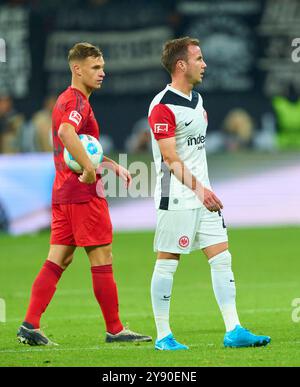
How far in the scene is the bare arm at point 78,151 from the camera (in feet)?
30.6

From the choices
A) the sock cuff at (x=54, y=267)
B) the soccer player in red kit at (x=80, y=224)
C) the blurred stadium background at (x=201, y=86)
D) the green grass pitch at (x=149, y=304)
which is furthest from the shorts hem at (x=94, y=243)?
the blurred stadium background at (x=201, y=86)

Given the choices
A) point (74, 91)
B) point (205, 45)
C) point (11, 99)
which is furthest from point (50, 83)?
point (74, 91)

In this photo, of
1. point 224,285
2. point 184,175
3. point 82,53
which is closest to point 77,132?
point 82,53

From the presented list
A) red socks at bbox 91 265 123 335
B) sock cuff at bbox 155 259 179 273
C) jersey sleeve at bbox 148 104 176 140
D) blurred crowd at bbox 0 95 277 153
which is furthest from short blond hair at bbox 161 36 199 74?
blurred crowd at bbox 0 95 277 153

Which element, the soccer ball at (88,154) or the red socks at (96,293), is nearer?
the soccer ball at (88,154)

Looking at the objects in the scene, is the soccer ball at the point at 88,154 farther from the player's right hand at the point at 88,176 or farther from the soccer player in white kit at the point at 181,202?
the soccer player in white kit at the point at 181,202

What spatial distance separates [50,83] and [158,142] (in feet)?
51.0

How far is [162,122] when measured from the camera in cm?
903

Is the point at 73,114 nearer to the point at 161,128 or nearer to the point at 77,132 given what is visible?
the point at 77,132

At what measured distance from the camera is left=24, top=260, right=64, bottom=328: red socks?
9.73 meters

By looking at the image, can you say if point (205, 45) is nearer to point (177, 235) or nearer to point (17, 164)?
point (17, 164)

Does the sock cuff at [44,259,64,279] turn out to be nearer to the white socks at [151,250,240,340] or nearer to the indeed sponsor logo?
the white socks at [151,250,240,340]

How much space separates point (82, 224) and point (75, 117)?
840mm

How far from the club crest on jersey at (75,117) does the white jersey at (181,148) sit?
2.05 feet
